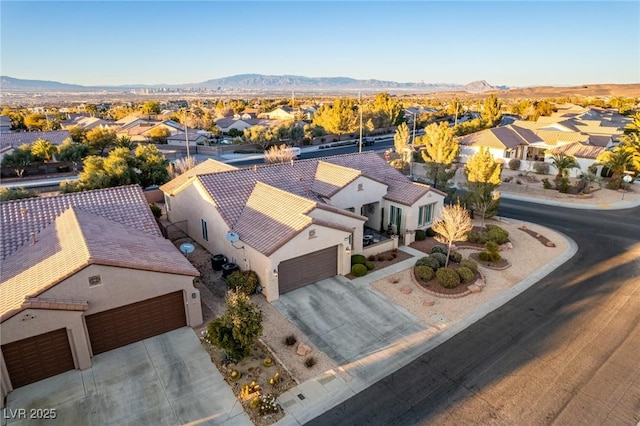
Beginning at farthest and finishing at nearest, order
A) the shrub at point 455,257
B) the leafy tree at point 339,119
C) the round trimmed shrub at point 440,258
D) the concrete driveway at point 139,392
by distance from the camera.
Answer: the leafy tree at point 339,119
the shrub at point 455,257
the round trimmed shrub at point 440,258
the concrete driveway at point 139,392

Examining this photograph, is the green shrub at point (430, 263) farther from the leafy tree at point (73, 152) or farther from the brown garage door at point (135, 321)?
the leafy tree at point (73, 152)

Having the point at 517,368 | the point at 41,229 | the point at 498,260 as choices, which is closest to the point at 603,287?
the point at 498,260

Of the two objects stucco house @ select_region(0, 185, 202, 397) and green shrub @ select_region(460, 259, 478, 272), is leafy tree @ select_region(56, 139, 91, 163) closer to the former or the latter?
stucco house @ select_region(0, 185, 202, 397)

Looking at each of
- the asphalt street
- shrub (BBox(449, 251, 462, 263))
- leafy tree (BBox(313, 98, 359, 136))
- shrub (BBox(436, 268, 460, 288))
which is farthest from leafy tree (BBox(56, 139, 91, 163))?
the asphalt street

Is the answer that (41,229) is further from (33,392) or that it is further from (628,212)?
(628,212)

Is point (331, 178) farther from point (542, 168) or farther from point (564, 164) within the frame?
point (542, 168)

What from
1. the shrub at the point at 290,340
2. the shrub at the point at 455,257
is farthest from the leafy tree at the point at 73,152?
the shrub at the point at 455,257
